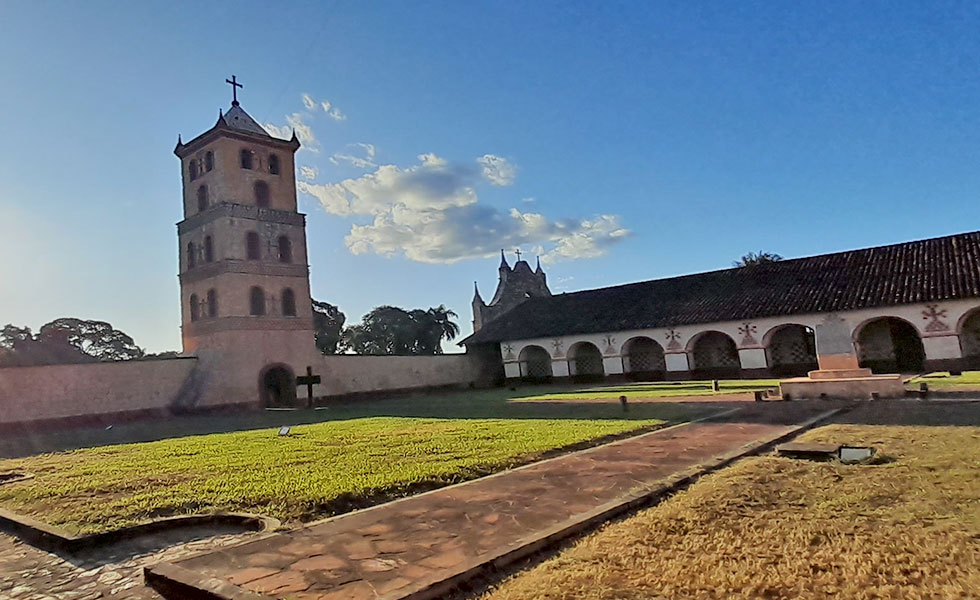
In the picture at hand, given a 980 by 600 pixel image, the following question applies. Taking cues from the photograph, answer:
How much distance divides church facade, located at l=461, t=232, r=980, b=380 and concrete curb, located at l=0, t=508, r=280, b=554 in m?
20.0

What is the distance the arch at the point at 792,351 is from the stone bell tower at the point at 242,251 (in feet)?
58.5

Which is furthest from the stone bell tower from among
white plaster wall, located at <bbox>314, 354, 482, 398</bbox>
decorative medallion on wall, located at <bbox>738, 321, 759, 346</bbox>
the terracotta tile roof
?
decorative medallion on wall, located at <bbox>738, 321, 759, 346</bbox>

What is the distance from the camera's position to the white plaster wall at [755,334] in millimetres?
18438

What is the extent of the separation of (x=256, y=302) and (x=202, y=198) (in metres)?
4.74

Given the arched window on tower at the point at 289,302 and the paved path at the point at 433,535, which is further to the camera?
the arched window on tower at the point at 289,302

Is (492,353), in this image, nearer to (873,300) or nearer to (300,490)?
(873,300)

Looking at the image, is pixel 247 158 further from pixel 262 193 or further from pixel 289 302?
pixel 289 302

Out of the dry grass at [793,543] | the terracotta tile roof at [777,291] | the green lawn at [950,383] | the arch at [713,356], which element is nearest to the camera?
the dry grass at [793,543]

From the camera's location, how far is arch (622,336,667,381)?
26.0 m

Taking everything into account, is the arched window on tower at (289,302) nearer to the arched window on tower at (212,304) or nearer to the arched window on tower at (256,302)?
the arched window on tower at (256,302)

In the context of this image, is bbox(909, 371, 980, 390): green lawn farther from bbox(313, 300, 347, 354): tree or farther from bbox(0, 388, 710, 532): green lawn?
bbox(313, 300, 347, 354): tree

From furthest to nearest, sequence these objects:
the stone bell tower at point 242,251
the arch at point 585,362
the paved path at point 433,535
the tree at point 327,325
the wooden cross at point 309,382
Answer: the tree at point 327,325, the arch at point 585,362, the stone bell tower at point 242,251, the wooden cross at point 309,382, the paved path at point 433,535

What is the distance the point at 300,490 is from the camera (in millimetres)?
5934

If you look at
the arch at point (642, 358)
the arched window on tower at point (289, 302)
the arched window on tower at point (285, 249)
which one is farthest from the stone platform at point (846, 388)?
the arched window on tower at point (285, 249)
